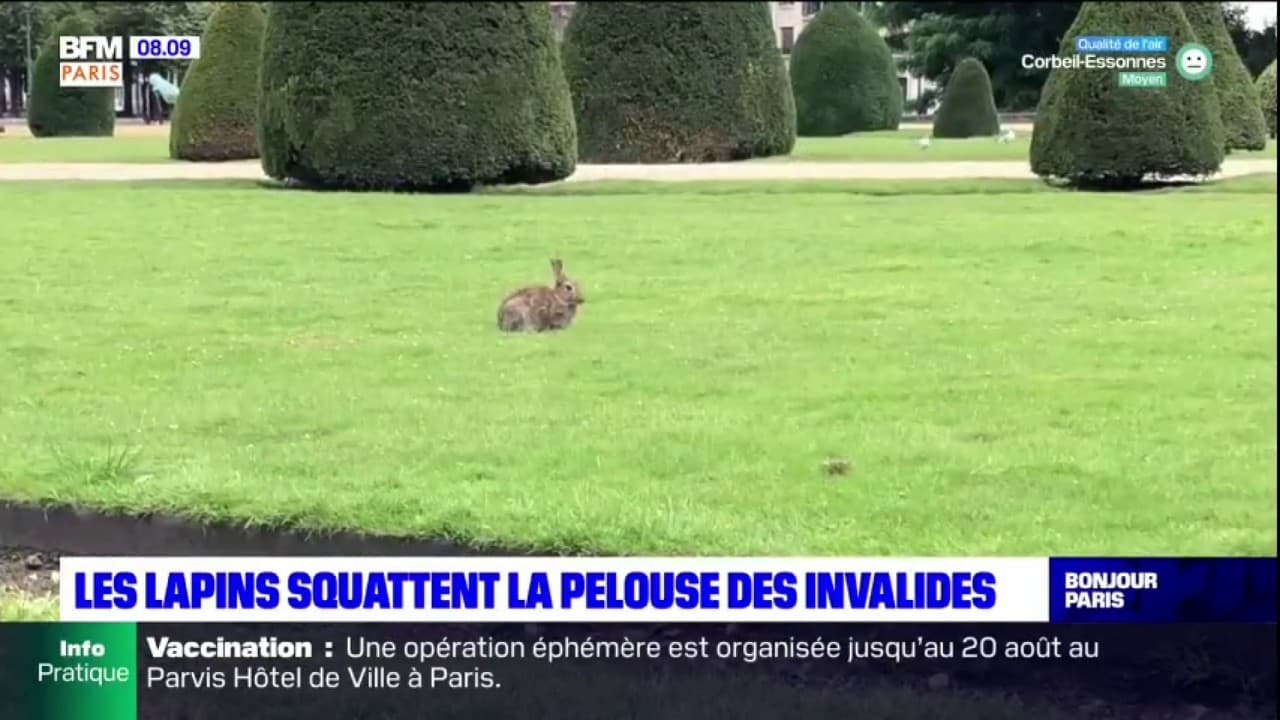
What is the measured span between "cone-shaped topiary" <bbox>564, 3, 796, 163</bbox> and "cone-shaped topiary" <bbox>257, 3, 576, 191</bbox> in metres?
1.05

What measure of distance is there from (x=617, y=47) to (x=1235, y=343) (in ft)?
23.0

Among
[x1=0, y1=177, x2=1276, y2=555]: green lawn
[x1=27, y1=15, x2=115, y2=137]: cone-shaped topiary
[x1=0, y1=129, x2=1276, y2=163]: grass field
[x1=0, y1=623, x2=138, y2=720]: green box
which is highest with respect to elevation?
[x1=27, y1=15, x2=115, y2=137]: cone-shaped topiary

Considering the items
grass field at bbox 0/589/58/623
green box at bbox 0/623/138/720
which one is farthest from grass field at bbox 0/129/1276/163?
green box at bbox 0/623/138/720

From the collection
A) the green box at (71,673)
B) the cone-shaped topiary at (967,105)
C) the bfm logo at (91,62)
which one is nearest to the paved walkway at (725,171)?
the bfm logo at (91,62)

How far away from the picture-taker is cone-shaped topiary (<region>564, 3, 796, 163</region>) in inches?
307

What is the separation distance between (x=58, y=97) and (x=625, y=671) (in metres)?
2.99

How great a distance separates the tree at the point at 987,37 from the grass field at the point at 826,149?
15.2 inches

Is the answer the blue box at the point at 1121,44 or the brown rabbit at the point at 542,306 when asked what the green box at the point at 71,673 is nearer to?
the brown rabbit at the point at 542,306

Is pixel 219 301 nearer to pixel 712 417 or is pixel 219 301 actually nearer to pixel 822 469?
pixel 712 417

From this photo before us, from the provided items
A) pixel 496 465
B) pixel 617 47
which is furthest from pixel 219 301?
pixel 617 47

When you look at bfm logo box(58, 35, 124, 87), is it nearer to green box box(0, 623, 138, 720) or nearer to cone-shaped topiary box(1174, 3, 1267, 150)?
green box box(0, 623, 138, 720)

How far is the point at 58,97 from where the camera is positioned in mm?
5719

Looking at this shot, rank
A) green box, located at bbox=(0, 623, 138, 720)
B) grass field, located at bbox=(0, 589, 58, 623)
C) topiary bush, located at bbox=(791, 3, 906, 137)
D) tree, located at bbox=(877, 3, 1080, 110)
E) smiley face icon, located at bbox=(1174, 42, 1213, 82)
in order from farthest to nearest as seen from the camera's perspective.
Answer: topiary bush, located at bbox=(791, 3, 906, 137) < tree, located at bbox=(877, 3, 1080, 110) < smiley face icon, located at bbox=(1174, 42, 1213, 82) < grass field, located at bbox=(0, 589, 58, 623) < green box, located at bbox=(0, 623, 138, 720)

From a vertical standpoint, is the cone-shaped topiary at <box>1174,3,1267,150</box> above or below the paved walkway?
above
